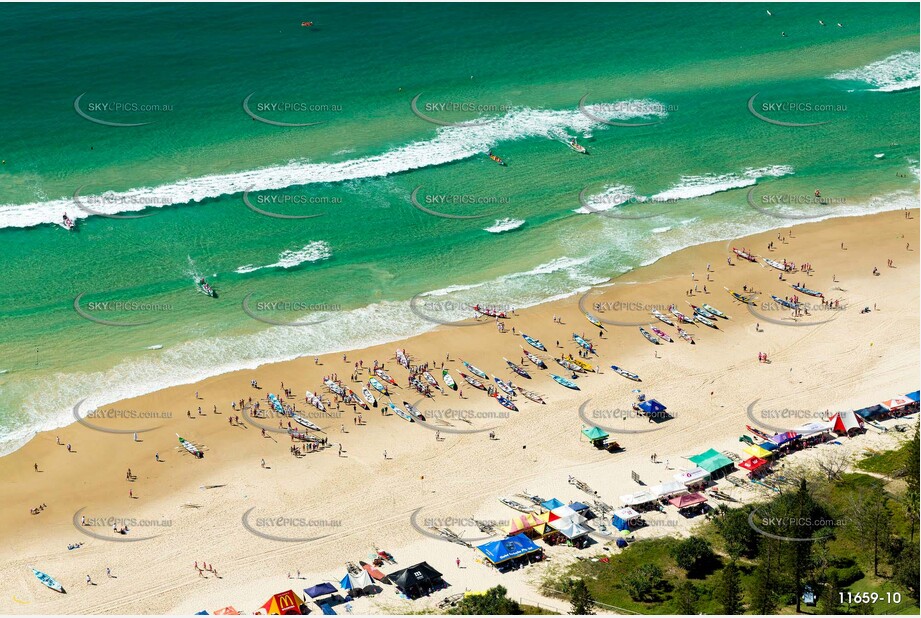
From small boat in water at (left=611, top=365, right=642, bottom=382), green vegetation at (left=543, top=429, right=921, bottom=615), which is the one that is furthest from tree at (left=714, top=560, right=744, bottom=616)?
small boat in water at (left=611, top=365, right=642, bottom=382)

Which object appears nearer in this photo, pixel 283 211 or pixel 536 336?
pixel 536 336

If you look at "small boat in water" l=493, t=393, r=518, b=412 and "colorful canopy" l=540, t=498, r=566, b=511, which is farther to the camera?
"small boat in water" l=493, t=393, r=518, b=412

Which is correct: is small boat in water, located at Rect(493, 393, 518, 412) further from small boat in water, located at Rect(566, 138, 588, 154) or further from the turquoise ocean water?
small boat in water, located at Rect(566, 138, 588, 154)

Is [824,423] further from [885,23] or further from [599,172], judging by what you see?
[885,23]

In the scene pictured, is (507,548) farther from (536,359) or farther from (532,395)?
(536,359)

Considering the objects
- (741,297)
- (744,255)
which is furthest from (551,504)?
(744,255)

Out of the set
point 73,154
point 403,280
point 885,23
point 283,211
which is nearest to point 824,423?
point 403,280

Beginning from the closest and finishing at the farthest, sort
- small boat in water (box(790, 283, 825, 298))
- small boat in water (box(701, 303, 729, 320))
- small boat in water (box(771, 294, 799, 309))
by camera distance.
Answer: small boat in water (box(701, 303, 729, 320)) → small boat in water (box(771, 294, 799, 309)) → small boat in water (box(790, 283, 825, 298))

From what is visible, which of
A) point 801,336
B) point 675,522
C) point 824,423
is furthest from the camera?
point 801,336
